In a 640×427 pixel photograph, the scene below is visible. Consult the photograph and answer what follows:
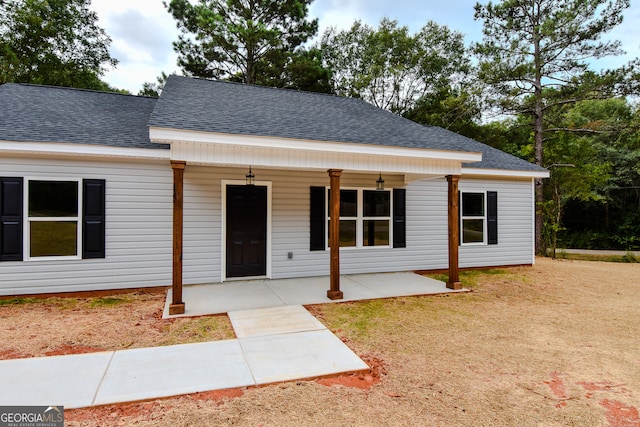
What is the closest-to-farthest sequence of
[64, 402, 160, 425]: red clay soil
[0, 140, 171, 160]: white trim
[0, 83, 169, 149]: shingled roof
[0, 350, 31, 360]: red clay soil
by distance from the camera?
1. [64, 402, 160, 425]: red clay soil
2. [0, 350, 31, 360]: red clay soil
3. [0, 140, 171, 160]: white trim
4. [0, 83, 169, 149]: shingled roof

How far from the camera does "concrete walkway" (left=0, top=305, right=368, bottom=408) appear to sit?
270 cm

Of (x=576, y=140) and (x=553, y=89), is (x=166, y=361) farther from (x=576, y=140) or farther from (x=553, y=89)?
(x=576, y=140)

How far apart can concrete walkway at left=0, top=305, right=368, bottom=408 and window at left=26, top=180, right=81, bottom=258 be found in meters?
2.88

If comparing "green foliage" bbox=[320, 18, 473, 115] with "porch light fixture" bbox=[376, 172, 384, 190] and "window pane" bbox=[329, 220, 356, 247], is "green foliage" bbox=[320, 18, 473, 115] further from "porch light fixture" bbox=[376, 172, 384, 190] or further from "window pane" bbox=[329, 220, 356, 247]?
"window pane" bbox=[329, 220, 356, 247]

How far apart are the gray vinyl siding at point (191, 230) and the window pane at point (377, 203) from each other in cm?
21

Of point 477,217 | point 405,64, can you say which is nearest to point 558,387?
point 477,217

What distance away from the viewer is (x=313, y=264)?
7172 mm

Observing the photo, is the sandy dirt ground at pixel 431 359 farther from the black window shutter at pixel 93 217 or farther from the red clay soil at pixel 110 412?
the black window shutter at pixel 93 217

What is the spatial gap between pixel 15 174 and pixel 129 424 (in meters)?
5.06

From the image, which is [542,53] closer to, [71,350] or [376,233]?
[376,233]

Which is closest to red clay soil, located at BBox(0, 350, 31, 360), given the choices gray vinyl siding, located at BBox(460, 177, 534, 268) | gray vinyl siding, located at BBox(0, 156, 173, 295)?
gray vinyl siding, located at BBox(0, 156, 173, 295)

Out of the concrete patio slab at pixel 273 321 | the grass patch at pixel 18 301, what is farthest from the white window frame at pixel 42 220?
the concrete patio slab at pixel 273 321

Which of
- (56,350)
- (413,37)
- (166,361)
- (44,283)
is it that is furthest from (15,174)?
(413,37)

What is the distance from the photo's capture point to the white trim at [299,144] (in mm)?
4426
